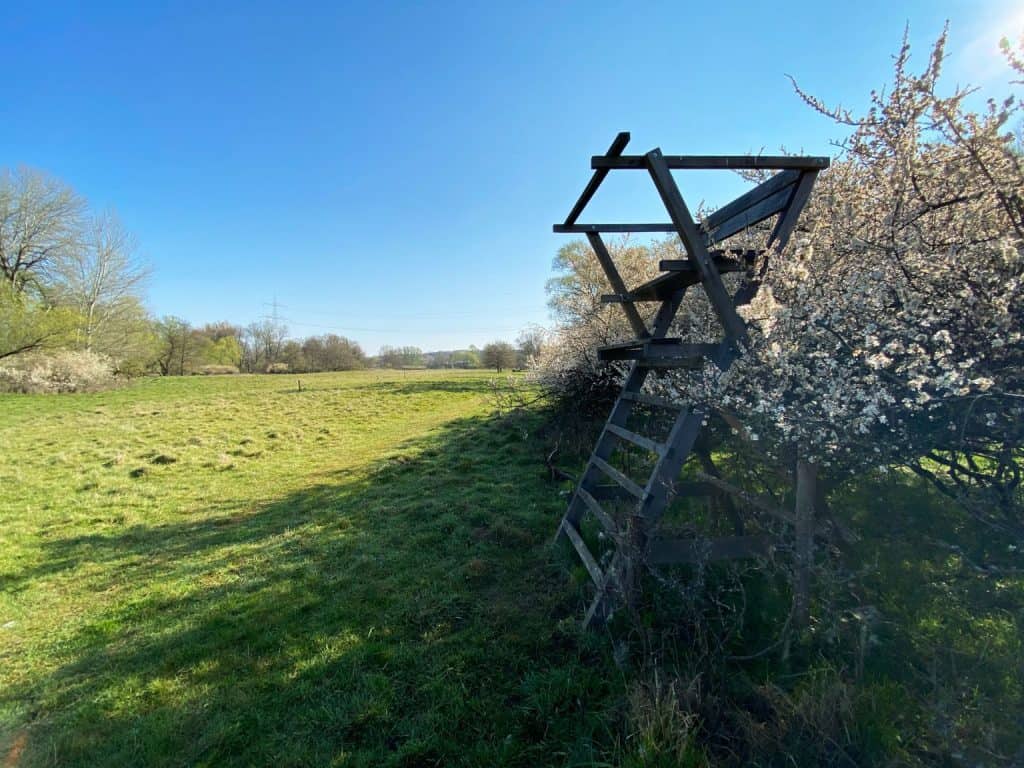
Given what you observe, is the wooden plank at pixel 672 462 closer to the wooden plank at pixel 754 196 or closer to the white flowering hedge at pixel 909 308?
the white flowering hedge at pixel 909 308

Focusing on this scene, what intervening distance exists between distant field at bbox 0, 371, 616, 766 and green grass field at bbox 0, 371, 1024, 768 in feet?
0.07

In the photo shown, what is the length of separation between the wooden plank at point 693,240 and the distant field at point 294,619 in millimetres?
2428

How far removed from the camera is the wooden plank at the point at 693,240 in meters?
2.82

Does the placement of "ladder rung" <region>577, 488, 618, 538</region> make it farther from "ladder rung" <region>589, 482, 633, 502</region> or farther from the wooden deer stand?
"ladder rung" <region>589, 482, 633, 502</region>

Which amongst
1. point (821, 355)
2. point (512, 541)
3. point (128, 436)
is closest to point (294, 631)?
point (512, 541)

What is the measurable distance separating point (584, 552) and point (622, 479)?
2.65 feet

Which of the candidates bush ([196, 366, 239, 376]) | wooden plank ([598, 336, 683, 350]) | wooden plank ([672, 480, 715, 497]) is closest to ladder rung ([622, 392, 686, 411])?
wooden plank ([598, 336, 683, 350])

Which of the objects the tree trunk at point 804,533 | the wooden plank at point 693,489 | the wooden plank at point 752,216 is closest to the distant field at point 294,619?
the tree trunk at point 804,533

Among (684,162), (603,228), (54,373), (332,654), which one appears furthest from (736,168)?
(54,373)

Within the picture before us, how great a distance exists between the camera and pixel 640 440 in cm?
357

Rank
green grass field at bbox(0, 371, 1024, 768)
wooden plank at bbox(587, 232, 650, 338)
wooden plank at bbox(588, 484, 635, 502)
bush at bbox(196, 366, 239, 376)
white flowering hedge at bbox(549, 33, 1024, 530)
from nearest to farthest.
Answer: white flowering hedge at bbox(549, 33, 1024, 530) → green grass field at bbox(0, 371, 1024, 768) → wooden plank at bbox(587, 232, 650, 338) → wooden plank at bbox(588, 484, 635, 502) → bush at bbox(196, 366, 239, 376)

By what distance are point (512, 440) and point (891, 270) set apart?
867 cm

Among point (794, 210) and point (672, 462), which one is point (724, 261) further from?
point (672, 462)

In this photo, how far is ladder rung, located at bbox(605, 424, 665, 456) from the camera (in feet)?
10.6
